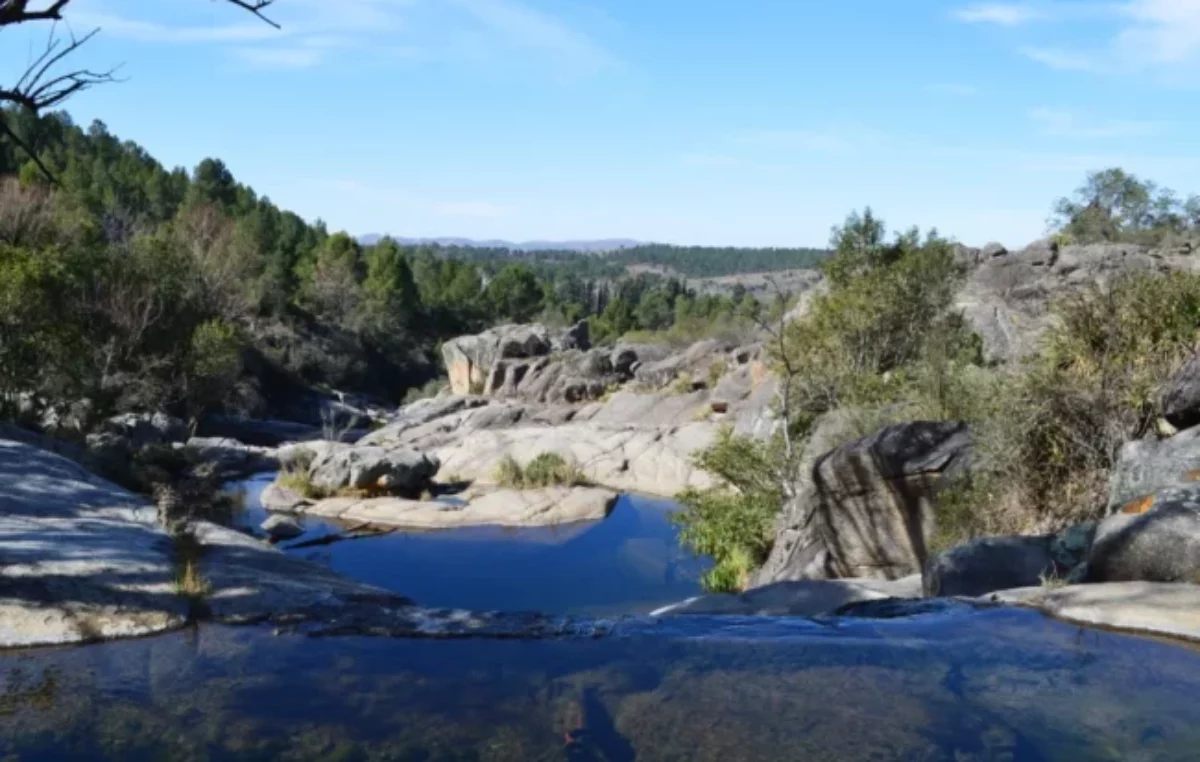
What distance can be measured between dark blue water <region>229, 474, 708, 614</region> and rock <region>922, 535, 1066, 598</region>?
8.74 meters

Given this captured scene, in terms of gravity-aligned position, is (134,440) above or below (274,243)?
below

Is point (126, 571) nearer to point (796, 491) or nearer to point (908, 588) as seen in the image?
point (908, 588)

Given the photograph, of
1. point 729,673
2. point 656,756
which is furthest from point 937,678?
point 656,756

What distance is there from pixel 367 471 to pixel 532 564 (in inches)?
340

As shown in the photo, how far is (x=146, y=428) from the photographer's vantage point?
31.9 m

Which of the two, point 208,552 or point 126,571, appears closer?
point 126,571

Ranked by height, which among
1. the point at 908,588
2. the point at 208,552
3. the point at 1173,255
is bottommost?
the point at 908,588

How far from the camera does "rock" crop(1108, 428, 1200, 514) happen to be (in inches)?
371

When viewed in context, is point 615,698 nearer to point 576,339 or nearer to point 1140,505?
point 1140,505

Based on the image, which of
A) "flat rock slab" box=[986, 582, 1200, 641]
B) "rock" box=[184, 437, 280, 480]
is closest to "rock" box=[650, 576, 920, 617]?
"flat rock slab" box=[986, 582, 1200, 641]

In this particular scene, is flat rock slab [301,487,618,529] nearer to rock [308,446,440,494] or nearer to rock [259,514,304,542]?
rock [308,446,440,494]

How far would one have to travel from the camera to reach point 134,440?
30.8m

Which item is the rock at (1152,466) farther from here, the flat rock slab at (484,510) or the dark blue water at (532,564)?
the flat rock slab at (484,510)

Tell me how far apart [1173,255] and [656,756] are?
33.6 meters
